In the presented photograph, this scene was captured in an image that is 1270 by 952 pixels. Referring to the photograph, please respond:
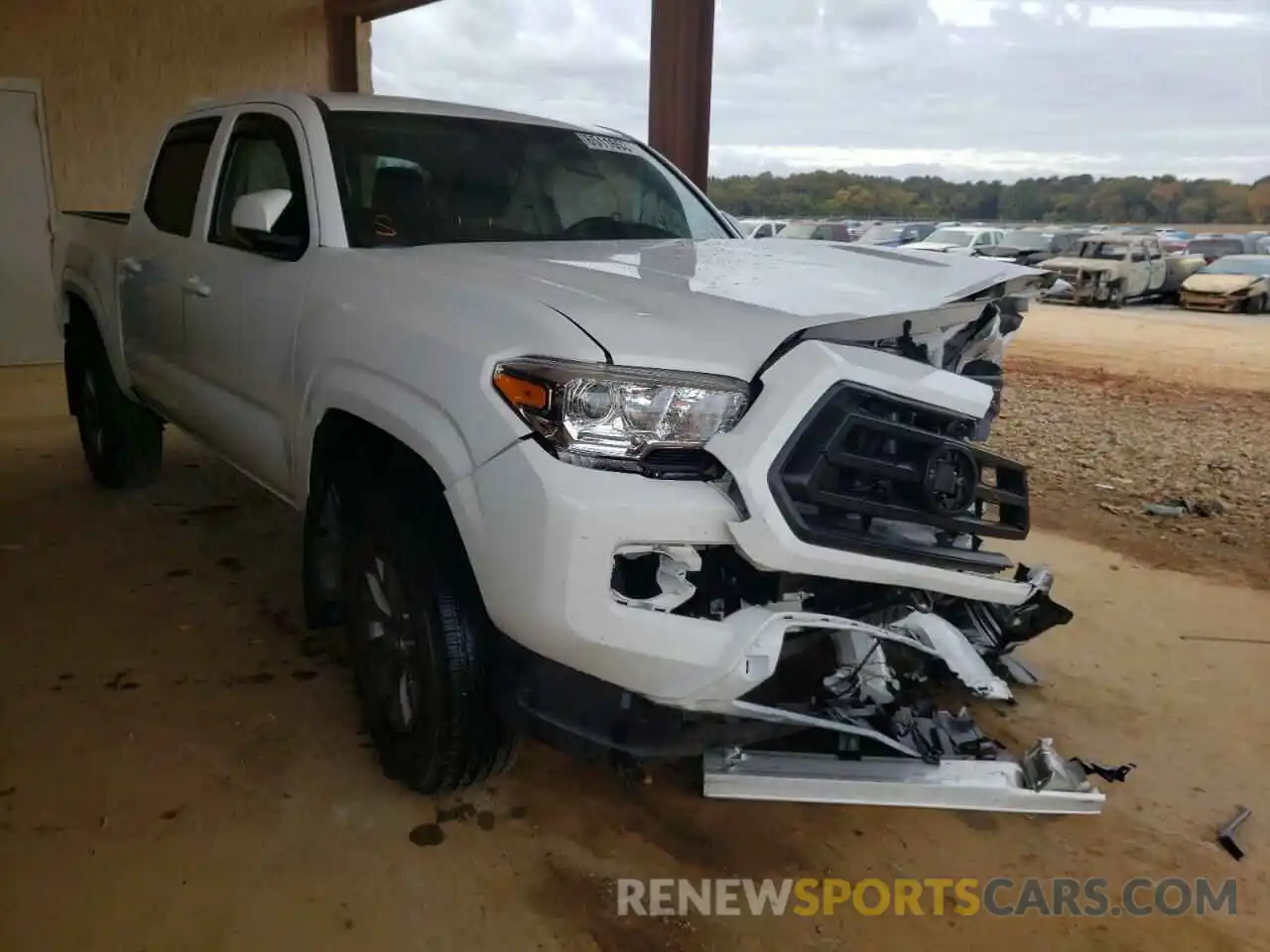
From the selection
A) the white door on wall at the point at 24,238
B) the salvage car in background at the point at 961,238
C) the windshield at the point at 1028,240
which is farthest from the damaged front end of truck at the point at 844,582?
the windshield at the point at 1028,240

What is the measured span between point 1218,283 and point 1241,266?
2.43 metres

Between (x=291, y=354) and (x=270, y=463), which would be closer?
(x=291, y=354)

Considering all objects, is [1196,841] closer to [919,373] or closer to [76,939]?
[919,373]

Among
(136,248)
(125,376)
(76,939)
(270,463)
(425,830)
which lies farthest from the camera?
(125,376)

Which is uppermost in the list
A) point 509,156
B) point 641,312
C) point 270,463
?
point 509,156

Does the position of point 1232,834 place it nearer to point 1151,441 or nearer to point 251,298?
point 251,298

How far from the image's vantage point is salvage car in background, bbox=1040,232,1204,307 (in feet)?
63.9

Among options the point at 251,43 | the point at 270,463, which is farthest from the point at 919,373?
the point at 251,43

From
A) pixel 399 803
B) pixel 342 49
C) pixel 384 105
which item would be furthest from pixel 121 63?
pixel 399 803

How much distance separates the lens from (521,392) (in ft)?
7.18

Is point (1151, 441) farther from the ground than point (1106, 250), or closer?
closer

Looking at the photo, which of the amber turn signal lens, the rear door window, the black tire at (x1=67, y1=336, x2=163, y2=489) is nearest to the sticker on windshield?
the rear door window

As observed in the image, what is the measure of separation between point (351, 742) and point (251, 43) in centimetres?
928

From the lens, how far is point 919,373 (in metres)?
2.37
